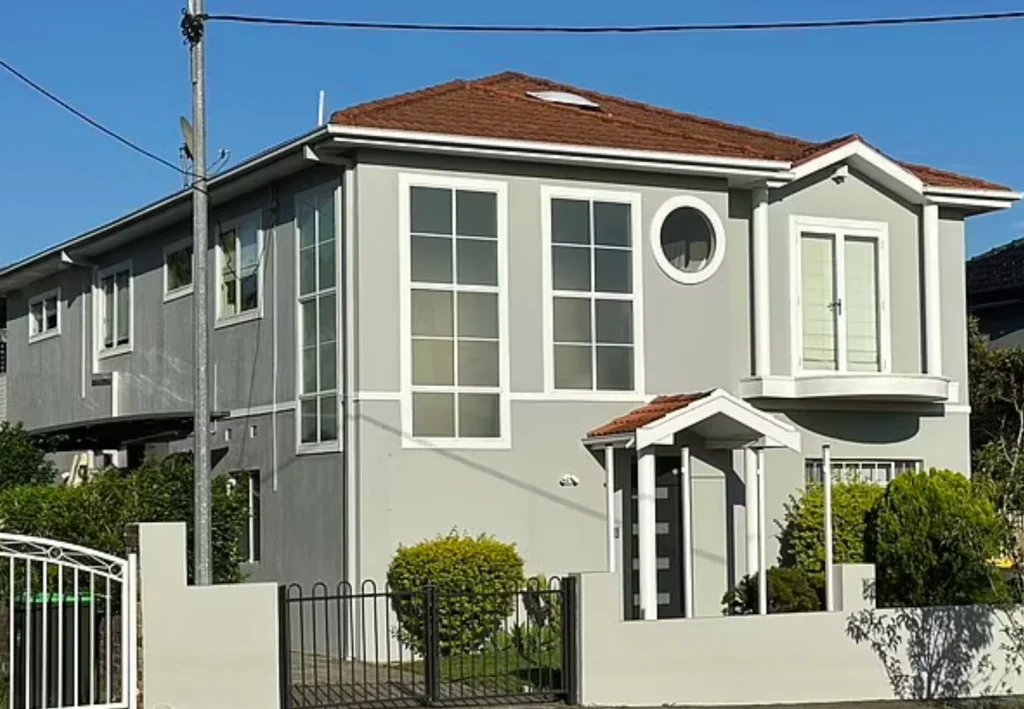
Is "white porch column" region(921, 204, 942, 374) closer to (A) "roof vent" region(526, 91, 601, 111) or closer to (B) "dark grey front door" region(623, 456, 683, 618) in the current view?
(B) "dark grey front door" region(623, 456, 683, 618)

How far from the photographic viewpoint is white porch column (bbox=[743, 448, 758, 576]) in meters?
20.1

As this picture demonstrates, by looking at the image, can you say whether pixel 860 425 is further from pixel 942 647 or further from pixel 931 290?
pixel 942 647

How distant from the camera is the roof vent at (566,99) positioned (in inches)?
890

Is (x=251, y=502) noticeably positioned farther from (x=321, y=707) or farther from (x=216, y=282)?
(x=321, y=707)

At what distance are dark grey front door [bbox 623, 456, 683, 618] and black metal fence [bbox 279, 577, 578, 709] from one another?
1.41 metres

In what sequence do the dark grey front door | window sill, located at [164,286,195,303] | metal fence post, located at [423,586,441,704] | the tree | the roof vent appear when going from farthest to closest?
the tree
window sill, located at [164,286,195,303]
the roof vent
the dark grey front door
metal fence post, located at [423,586,441,704]

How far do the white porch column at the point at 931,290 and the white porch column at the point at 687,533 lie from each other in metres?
4.33

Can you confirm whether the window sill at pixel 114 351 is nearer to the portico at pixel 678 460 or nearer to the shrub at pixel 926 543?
the portico at pixel 678 460

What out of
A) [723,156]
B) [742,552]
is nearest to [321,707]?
[742,552]

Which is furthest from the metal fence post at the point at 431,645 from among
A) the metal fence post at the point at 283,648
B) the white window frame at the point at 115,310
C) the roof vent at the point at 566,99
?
the white window frame at the point at 115,310

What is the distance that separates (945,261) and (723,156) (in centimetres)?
447

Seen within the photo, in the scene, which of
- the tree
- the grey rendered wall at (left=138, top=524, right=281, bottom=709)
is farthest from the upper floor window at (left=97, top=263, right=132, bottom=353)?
the grey rendered wall at (left=138, top=524, right=281, bottom=709)

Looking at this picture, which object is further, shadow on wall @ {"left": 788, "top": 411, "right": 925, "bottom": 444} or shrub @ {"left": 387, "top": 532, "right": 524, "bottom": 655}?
shadow on wall @ {"left": 788, "top": 411, "right": 925, "bottom": 444}

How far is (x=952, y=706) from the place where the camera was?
16.5m
